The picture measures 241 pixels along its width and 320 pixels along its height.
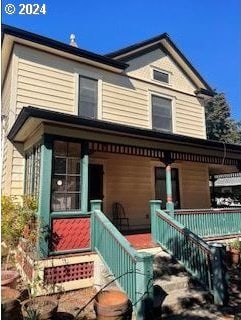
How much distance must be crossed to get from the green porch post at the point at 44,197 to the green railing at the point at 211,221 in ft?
13.1

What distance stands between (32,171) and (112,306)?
4.58 meters

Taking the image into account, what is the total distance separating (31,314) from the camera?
4.61m

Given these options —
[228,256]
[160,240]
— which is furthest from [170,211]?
[228,256]

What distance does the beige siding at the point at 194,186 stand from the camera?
13383 mm

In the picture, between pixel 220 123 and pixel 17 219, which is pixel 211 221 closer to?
pixel 17 219

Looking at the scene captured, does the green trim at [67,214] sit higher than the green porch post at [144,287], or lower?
higher

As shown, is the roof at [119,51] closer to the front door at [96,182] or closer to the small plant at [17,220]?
the front door at [96,182]

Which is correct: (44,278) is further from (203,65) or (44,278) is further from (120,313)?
(203,65)

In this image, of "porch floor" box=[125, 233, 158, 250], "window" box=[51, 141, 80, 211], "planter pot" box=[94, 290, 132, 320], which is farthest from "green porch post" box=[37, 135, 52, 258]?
"porch floor" box=[125, 233, 158, 250]

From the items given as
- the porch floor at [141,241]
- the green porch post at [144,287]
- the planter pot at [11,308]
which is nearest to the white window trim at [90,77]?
the porch floor at [141,241]

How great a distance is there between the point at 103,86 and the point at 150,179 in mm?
4168

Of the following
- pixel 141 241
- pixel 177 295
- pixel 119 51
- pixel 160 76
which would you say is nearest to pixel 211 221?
pixel 141 241

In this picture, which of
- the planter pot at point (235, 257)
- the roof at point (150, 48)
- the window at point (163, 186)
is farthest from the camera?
the window at point (163, 186)

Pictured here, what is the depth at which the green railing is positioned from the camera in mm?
9211
